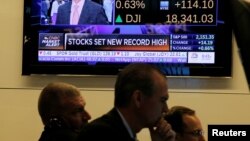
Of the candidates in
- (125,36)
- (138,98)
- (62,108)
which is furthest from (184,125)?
(125,36)

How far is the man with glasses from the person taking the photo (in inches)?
105

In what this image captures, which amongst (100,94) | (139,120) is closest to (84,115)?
(139,120)

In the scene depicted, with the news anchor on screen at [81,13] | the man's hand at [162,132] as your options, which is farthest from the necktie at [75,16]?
the man's hand at [162,132]

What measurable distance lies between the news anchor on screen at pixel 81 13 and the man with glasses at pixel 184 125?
135 cm

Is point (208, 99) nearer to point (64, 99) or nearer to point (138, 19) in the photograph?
point (138, 19)

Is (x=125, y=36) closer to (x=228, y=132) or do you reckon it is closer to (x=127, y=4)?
(x=127, y=4)

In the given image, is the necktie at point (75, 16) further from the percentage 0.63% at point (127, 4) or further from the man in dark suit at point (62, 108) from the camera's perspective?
the man in dark suit at point (62, 108)

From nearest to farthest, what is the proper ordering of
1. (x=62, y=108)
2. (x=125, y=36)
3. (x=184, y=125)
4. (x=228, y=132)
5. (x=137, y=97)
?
1. (x=137, y=97)
2. (x=62, y=108)
3. (x=184, y=125)
4. (x=228, y=132)
5. (x=125, y=36)

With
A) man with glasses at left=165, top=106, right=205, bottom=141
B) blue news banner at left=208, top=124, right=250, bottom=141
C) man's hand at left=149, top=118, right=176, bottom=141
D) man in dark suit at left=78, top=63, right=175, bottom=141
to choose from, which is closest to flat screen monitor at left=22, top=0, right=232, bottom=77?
blue news banner at left=208, top=124, right=250, bottom=141

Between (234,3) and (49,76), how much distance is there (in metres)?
3.05

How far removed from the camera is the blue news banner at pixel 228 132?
11.3 ft

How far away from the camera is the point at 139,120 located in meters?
2.01

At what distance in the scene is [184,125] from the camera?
8.87ft

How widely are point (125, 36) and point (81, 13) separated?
392 millimetres
